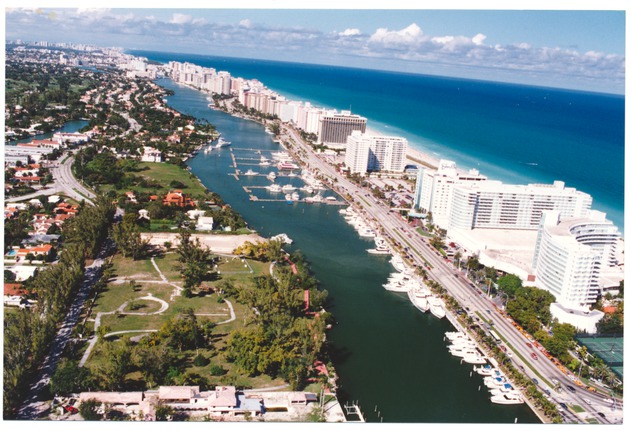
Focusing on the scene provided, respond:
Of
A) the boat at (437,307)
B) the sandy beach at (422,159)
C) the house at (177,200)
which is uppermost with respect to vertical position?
the sandy beach at (422,159)

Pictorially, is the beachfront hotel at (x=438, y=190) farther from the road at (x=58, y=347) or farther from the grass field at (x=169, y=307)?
the road at (x=58, y=347)

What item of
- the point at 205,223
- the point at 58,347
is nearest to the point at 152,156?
the point at 205,223

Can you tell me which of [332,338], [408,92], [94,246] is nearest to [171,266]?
[94,246]

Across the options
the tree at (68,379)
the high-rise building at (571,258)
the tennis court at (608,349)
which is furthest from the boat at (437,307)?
the tree at (68,379)

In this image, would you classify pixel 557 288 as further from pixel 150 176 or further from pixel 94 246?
pixel 150 176

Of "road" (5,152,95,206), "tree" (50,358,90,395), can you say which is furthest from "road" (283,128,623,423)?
"road" (5,152,95,206)

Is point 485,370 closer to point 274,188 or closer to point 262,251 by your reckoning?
point 262,251
